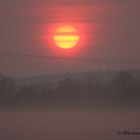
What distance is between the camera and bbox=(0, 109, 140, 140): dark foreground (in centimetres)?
335

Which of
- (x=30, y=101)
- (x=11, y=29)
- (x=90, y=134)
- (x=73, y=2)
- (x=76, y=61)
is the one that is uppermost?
(x=73, y=2)

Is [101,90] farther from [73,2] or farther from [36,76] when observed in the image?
[73,2]

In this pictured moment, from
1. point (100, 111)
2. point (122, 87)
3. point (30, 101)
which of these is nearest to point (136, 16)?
point (122, 87)

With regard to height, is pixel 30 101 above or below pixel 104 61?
below

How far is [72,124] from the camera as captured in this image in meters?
3.37

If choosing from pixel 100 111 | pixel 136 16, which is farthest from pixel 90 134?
pixel 136 16

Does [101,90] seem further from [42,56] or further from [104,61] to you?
[42,56]

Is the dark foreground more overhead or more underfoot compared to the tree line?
more underfoot

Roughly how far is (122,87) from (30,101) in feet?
2.46

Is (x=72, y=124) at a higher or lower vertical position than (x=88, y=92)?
lower

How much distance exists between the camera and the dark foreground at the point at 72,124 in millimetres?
3350

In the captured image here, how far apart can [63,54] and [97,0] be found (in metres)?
0.52

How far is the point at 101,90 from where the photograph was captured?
3359 mm

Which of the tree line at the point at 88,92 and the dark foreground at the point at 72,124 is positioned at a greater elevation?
the tree line at the point at 88,92
